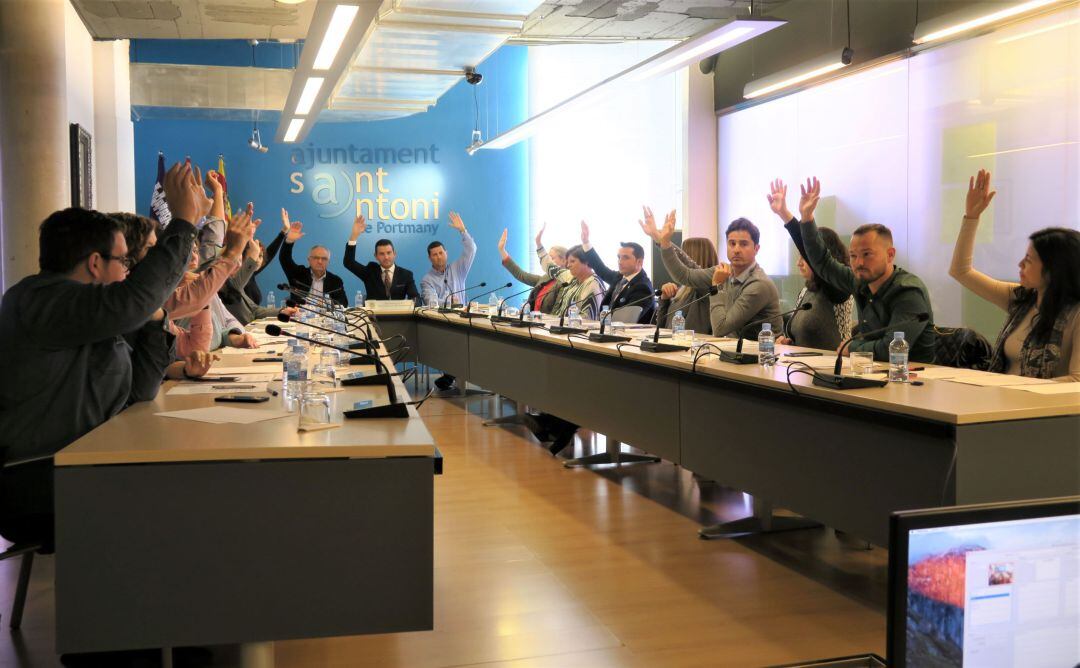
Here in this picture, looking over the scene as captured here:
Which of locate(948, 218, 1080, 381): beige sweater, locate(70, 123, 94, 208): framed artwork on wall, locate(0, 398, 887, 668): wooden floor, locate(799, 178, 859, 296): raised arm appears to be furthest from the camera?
locate(70, 123, 94, 208): framed artwork on wall

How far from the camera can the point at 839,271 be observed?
4578mm

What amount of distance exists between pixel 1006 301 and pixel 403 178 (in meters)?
8.23

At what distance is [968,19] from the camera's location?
5.53 m

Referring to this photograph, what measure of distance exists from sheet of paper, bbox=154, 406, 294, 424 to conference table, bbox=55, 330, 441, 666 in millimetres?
300

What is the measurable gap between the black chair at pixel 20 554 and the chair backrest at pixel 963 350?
11.6 feet

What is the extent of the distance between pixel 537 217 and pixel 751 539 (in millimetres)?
7693

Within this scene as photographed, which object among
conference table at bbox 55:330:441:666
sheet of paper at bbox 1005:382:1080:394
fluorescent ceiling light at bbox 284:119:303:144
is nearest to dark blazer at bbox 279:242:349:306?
fluorescent ceiling light at bbox 284:119:303:144

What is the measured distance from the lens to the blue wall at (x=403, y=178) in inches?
419

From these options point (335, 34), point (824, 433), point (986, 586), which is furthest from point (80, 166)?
point (986, 586)

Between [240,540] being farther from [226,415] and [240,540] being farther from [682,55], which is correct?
[682,55]

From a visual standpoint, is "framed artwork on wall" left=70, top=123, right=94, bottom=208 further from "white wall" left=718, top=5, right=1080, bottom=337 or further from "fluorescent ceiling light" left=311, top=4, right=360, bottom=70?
"white wall" left=718, top=5, right=1080, bottom=337

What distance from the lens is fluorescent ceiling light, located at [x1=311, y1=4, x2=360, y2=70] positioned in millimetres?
4938

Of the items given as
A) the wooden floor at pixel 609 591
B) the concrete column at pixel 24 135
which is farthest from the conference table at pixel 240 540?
the concrete column at pixel 24 135

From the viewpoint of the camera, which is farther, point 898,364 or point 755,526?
point 755,526
